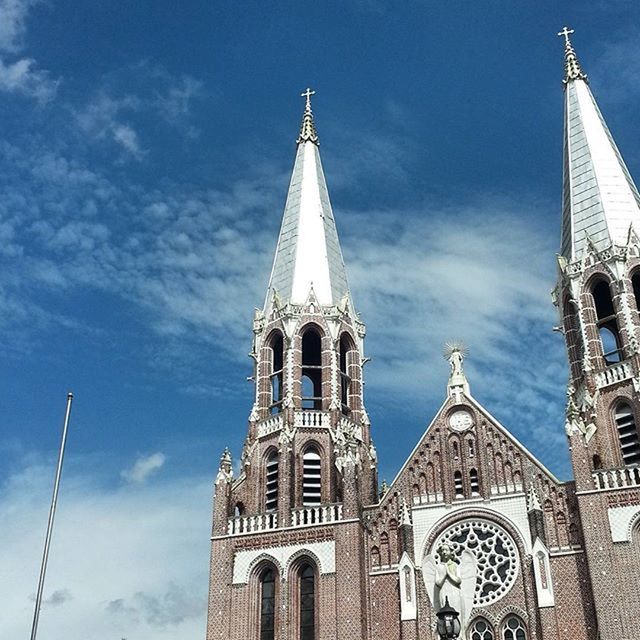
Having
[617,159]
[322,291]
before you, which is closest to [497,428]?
[322,291]

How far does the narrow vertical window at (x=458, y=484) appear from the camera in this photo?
3688 cm

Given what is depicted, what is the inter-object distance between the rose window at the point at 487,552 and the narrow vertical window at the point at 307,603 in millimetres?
4890

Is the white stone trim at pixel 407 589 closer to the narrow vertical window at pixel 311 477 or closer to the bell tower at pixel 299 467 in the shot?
the bell tower at pixel 299 467

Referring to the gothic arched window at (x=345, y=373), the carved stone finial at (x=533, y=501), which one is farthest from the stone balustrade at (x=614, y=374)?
the gothic arched window at (x=345, y=373)

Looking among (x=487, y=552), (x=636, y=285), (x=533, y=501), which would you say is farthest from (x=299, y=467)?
(x=636, y=285)

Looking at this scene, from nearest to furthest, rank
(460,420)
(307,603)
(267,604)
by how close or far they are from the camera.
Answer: (307,603) → (267,604) → (460,420)

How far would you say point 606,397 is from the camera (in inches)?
1486

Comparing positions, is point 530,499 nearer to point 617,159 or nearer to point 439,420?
point 439,420

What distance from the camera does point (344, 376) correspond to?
43.1 metres

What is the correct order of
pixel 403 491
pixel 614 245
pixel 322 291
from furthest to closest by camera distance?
pixel 322 291 < pixel 614 245 < pixel 403 491

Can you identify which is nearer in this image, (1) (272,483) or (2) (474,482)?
(2) (474,482)

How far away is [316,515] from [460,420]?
23.2 feet

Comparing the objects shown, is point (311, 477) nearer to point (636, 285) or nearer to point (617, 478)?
point (617, 478)

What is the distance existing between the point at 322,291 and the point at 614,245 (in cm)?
1359
